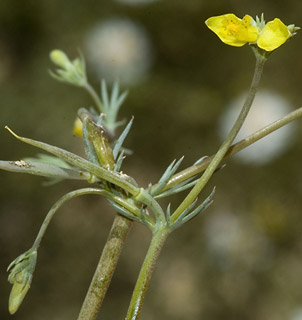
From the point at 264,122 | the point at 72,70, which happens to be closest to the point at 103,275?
the point at 72,70

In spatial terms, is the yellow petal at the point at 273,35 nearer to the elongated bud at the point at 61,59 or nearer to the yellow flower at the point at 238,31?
the yellow flower at the point at 238,31

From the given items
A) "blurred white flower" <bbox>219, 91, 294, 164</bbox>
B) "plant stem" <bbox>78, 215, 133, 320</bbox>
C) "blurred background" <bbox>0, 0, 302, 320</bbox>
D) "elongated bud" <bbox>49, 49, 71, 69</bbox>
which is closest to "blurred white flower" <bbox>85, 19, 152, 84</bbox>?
"blurred background" <bbox>0, 0, 302, 320</bbox>

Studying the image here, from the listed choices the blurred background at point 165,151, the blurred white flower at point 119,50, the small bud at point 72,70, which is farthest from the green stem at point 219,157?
the blurred white flower at point 119,50

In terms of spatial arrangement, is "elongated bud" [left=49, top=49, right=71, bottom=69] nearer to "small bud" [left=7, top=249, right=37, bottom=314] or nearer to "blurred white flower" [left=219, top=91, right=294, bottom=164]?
"small bud" [left=7, top=249, right=37, bottom=314]

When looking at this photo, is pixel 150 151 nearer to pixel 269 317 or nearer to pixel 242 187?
pixel 242 187

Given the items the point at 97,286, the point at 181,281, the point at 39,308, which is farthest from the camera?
the point at 181,281

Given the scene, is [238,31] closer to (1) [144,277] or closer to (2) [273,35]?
(2) [273,35]

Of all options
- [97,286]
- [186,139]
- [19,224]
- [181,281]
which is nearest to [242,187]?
[186,139]
